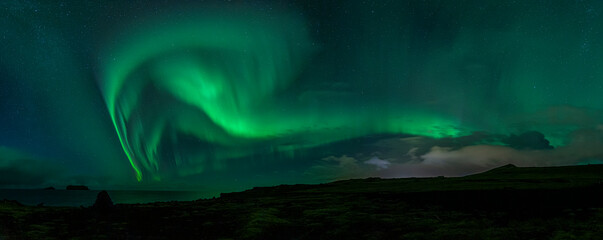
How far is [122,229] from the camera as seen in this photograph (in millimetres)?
30734

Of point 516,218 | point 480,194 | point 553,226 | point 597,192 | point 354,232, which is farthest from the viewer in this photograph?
point 480,194

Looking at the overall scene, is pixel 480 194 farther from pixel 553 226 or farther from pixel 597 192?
pixel 553 226

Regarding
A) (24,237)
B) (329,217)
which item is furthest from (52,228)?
(329,217)

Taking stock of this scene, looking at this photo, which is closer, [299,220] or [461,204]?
[299,220]

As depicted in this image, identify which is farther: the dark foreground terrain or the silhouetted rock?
the silhouetted rock

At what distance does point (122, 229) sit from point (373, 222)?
24.0 metres

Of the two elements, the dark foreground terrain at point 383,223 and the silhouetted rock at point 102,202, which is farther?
the silhouetted rock at point 102,202

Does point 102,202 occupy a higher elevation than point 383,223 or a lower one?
higher

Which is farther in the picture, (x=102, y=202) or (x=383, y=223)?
(x=102, y=202)

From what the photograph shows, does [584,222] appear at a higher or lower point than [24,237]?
lower

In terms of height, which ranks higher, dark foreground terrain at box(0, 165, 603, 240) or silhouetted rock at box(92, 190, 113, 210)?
silhouetted rock at box(92, 190, 113, 210)

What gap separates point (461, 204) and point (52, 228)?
45135mm

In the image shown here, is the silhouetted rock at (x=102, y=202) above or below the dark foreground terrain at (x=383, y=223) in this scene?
above

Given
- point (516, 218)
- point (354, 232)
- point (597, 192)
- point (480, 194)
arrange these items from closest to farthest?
point (354, 232) < point (516, 218) < point (597, 192) < point (480, 194)
